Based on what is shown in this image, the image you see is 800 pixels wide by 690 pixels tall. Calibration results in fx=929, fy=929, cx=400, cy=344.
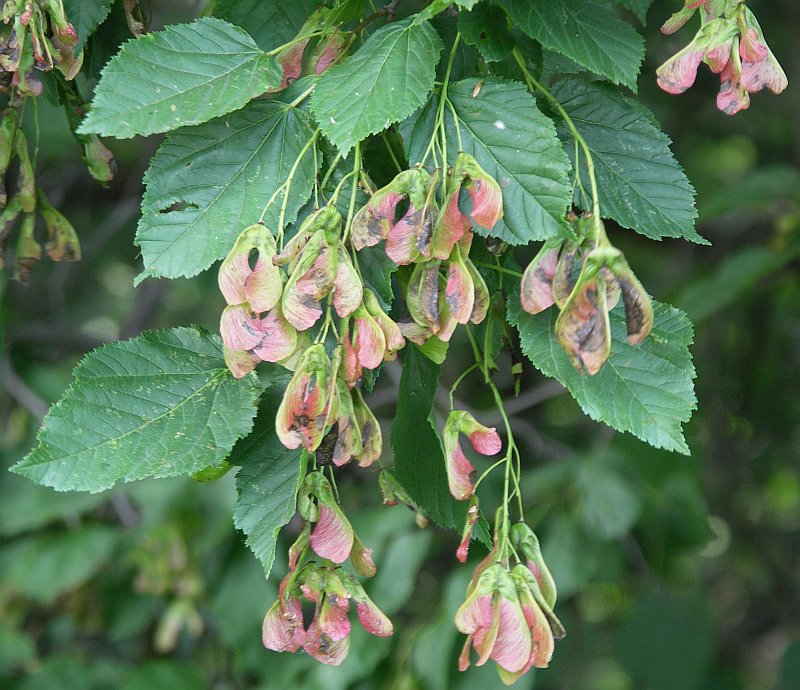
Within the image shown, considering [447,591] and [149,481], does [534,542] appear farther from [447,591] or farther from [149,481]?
[149,481]

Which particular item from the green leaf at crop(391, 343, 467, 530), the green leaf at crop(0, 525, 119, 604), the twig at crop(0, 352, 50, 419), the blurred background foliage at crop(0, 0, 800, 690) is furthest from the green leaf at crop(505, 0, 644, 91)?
the twig at crop(0, 352, 50, 419)

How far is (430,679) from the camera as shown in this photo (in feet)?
4.46

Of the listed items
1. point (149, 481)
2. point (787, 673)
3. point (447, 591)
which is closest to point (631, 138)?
point (447, 591)

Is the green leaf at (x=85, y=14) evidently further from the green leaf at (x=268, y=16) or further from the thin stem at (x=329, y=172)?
the thin stem at (x=329, y=172)

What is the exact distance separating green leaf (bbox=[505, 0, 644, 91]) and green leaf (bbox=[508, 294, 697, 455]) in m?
0.18

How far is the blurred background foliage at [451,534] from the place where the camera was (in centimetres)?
152

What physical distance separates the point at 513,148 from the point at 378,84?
0.10 meters

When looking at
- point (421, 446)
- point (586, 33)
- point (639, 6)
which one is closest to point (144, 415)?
point (421, 446)

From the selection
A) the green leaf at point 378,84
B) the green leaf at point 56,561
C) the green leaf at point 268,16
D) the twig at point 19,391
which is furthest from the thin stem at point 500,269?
the twig at point 19,391

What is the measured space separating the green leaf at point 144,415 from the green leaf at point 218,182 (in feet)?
0.27

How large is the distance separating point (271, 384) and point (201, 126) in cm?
19

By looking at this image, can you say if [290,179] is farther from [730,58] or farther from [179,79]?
[730,58]

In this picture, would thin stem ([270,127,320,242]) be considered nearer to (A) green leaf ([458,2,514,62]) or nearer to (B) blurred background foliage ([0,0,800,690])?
(A) green leaf ([458,2,514,62])

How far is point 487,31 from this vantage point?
2.19 feet
